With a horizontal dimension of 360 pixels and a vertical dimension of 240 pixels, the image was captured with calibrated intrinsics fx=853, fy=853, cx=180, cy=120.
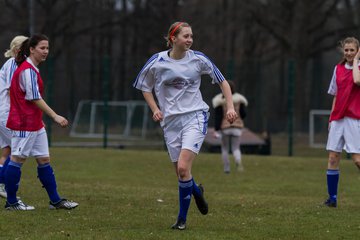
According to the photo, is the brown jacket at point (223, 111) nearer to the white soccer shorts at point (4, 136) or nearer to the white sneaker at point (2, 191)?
the white soccer shorts at point (4, 136)

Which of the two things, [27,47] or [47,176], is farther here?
[47,176]

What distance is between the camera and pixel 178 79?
333 inches

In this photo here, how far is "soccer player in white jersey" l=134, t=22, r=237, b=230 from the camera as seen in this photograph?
8.39m

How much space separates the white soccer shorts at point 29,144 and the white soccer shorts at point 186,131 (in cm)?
159

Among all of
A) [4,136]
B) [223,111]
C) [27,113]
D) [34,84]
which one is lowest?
[223,111]

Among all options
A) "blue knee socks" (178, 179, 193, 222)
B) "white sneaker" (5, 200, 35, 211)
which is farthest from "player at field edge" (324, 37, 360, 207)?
"white sneaker" (5, 200, 35, 211)

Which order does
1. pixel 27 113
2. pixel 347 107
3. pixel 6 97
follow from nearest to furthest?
pixel 27 113 → pixel 347 107 → pixel 6 97

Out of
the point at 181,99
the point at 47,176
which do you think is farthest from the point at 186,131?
the point at 47,176

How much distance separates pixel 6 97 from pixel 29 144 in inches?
52.3

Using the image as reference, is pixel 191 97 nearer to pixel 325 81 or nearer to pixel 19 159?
pixel 19 159

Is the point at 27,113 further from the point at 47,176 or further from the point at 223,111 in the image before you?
the point at 223,111

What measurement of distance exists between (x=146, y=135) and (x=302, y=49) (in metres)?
11.6

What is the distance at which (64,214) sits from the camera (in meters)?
9.30

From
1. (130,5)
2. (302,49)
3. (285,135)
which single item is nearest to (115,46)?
(130,5)
